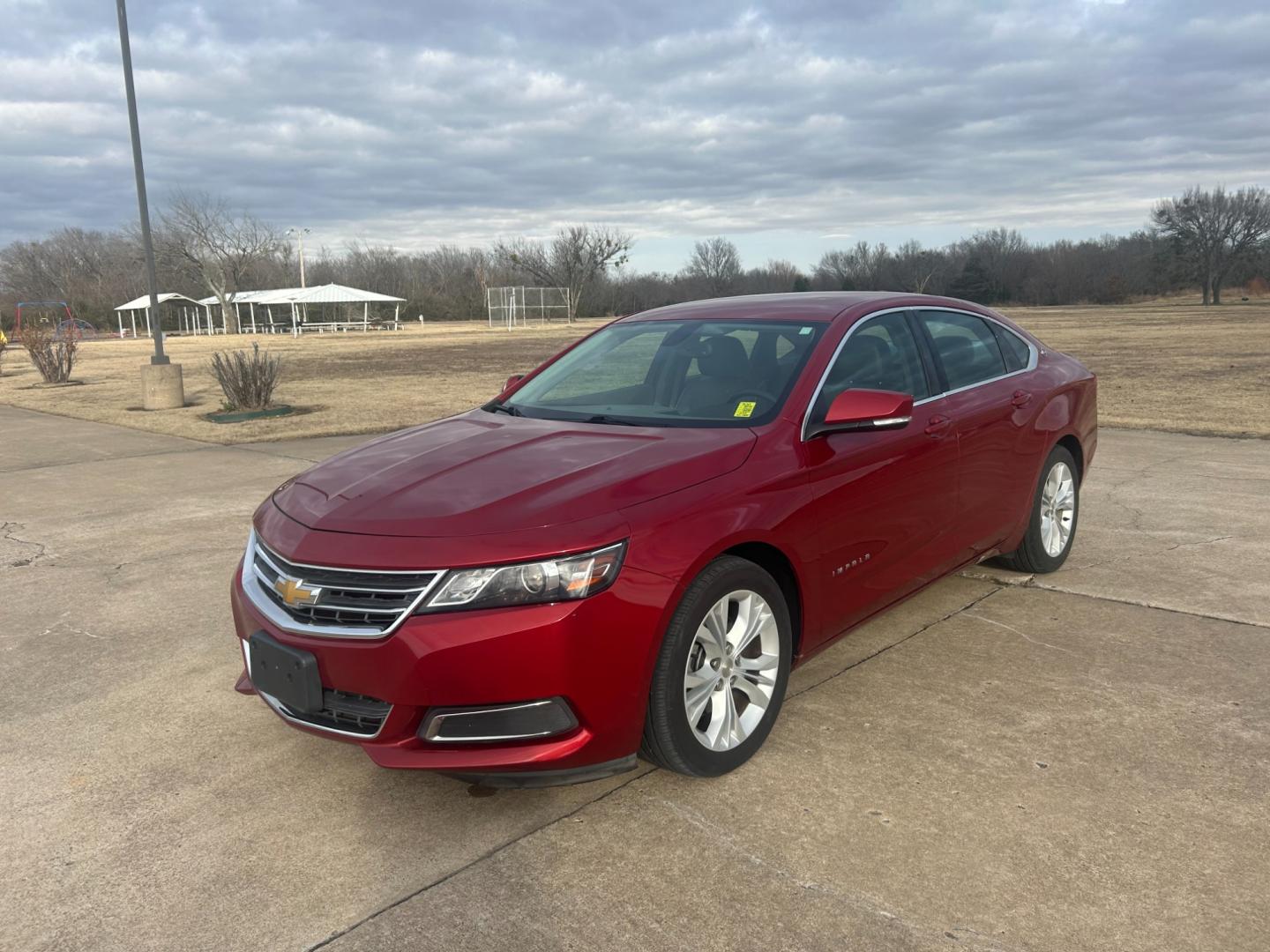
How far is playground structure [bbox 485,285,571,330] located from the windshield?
5750 centimetres

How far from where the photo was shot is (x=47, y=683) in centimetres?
427

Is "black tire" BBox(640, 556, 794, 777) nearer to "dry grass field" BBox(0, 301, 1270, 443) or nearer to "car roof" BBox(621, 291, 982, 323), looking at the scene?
"car roof" BBox(621, 291, 982, 323)

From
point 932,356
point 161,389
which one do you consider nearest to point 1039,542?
point 932,356

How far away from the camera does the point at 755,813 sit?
306 cm

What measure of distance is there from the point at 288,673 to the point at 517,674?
772mm

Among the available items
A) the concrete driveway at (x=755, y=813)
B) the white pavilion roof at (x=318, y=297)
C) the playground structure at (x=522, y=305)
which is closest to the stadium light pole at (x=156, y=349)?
the concrete driveway at (x=755, y=813)

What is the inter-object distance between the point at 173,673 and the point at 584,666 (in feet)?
8.32

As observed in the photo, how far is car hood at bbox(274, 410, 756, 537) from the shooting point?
Result: 2.92m

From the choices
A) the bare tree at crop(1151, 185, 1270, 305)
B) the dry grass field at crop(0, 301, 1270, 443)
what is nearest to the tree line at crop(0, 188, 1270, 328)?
the bare tree at crop(1151, 185, 1270, 305)

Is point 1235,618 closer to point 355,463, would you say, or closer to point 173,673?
point 355,463

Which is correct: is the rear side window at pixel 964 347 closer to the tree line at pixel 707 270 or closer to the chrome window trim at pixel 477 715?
the chrome window trim at pixel 477 715

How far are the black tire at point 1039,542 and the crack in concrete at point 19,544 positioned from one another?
6.19 m

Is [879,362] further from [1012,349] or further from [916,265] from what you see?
[916,265]

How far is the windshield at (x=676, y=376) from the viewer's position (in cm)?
380
